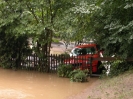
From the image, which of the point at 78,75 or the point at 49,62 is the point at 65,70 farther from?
the point at 49,62

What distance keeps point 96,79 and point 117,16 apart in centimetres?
354

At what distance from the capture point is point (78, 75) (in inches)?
496

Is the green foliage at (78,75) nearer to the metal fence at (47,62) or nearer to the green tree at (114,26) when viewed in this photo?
the metal fence at (47,62)

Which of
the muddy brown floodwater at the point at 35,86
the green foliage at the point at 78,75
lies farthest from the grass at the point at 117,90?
the green foliage at the point at 78,75

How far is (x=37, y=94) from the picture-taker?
35.2ft

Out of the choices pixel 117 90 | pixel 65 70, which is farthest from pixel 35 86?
pixel 117 90

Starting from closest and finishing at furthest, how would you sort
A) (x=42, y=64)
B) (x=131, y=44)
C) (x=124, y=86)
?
(x=124, y=86) → (x=131, y=44) → (x=42, y=64)

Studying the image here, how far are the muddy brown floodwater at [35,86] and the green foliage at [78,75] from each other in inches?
10.8

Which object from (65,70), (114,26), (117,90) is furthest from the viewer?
(65,70)

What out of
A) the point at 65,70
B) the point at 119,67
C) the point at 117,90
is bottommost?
the point at 117,90

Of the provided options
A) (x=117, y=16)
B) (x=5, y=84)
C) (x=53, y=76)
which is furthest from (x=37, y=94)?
(x=117, y=16)

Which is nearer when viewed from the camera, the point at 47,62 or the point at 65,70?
the point at 65,70

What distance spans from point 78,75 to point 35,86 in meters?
2.22

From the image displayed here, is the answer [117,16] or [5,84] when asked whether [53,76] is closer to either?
[5,84]
